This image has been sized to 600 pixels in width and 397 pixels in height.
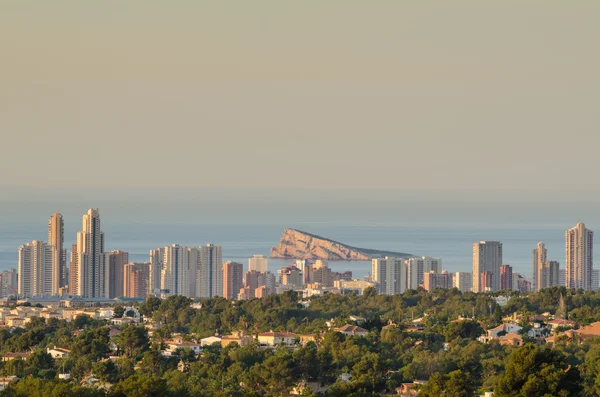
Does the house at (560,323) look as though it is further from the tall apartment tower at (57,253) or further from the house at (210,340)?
the tall apartment tower at (57,253)

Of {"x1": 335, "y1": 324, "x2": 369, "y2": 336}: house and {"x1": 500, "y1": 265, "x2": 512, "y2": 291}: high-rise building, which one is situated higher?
{"x1": 335, "y1": 324, "x2": 369, "y2": 336}: house

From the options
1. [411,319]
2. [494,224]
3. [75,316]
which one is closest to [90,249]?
[75,316]

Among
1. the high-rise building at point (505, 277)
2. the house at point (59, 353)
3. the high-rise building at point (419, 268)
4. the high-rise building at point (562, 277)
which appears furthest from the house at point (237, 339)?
the high-rise building at point (419, 268)

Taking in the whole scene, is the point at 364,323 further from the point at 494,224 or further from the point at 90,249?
the point at 494,224

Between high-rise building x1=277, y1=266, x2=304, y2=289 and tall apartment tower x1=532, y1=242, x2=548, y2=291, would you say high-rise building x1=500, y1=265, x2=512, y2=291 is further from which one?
high-rise building x1=277, y1=266, x2=304, y2=289

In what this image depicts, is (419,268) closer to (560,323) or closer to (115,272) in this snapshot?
(115,272)

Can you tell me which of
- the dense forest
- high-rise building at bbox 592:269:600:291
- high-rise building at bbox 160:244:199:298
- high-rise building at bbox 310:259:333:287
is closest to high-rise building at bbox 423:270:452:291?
high-rise building at bbox 592:269:600:291
